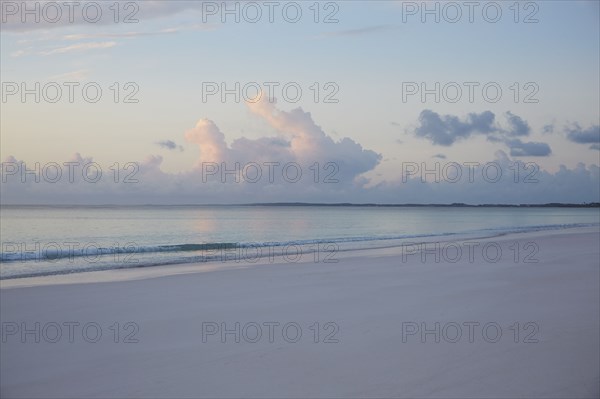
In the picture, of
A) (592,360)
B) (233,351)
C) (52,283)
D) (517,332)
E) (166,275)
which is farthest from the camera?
(166,275)

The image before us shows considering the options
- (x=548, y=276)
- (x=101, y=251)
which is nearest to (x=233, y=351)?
(x=548, y=276)

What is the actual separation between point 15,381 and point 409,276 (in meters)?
9.54

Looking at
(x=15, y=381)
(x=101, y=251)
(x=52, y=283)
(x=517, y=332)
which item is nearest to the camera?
(x=15, y=381)

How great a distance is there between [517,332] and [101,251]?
1961 centimetres

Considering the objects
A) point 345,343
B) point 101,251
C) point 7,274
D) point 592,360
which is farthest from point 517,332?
point 101,251

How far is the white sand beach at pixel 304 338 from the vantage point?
18.0 feet

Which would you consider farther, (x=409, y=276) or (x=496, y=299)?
(x=409, y=276)

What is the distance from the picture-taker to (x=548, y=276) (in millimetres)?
13258

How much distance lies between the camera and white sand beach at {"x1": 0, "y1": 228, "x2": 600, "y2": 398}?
548 centimetres

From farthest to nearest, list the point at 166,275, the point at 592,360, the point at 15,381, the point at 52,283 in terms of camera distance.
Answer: the point at 166,275 → the point at 52,283 → the point at 592,360 → the point at 15,381

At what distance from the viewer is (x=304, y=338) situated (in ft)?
23.8

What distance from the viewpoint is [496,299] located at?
395 inches

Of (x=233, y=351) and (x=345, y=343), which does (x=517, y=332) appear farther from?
(x=233, y=351)

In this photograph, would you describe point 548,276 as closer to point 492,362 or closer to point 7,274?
point 492,362
